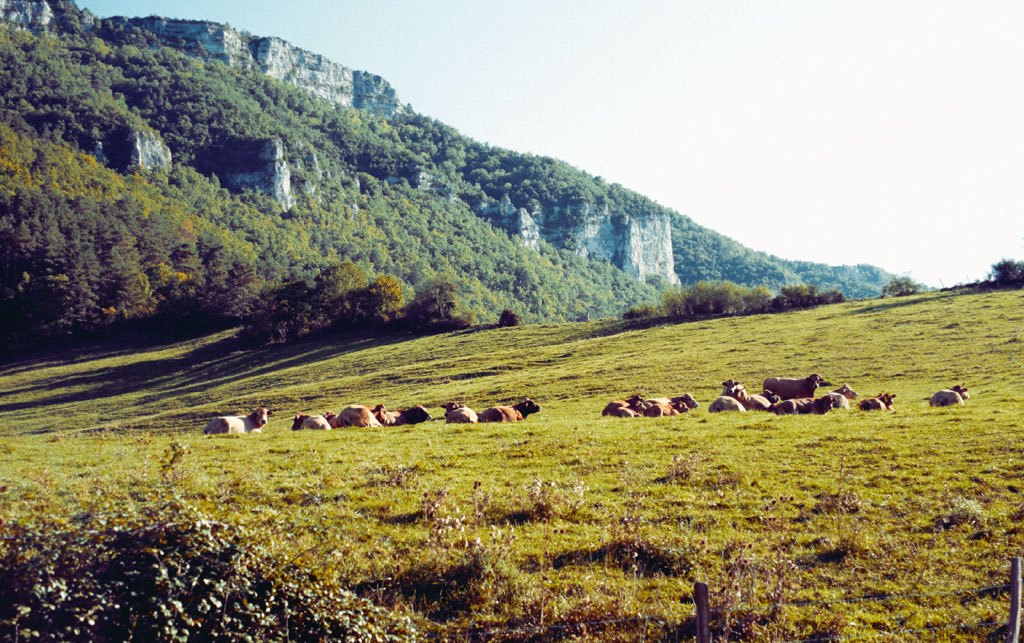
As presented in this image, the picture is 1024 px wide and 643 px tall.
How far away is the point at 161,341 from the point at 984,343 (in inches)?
3646

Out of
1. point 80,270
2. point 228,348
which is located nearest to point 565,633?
point 228,348

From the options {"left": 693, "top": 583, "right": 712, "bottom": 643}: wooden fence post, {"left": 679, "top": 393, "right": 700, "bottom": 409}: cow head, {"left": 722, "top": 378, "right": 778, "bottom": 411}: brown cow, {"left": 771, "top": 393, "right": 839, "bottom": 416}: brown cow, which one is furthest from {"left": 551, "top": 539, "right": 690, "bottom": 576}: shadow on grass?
{"left": 679, "top": 393, "right": 700, "bottom": 409}: cow head

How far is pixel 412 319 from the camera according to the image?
71500mm

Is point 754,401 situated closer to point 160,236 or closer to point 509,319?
point 509,319

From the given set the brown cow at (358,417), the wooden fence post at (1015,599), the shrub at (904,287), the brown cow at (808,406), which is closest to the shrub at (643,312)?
the shrub at (904,287)

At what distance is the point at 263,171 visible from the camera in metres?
183

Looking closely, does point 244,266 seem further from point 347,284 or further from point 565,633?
point 565,633

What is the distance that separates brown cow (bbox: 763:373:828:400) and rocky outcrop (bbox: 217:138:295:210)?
586ft

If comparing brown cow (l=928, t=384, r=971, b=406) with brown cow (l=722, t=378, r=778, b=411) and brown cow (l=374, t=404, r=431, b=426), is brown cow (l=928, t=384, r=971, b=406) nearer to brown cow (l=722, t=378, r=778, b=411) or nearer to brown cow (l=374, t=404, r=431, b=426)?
brown cow (l=722, t=378, r=778, b=411)

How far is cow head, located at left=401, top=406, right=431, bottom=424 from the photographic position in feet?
77.9

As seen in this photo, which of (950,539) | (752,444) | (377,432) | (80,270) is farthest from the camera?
(80,270)

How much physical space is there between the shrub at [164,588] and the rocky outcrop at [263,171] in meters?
191

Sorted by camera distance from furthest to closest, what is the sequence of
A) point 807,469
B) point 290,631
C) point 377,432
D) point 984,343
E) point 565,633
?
point 984,343, point 377,432, point 807,469, point 565,633, point 290,631

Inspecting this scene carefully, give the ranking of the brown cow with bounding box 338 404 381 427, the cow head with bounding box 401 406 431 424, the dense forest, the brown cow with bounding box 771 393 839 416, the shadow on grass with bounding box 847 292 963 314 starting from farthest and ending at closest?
the dense forest, the shadow on grass with bounding box 847 292 963 314, the cow head with bounding box 401 406 431 424, the brown cow with bounding box 338 404 381 427, the brown cow with bounding box 771 393 839 416
